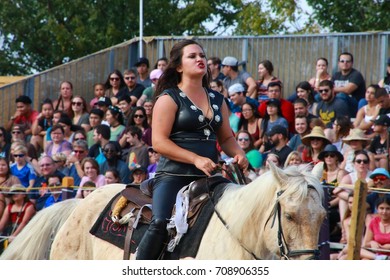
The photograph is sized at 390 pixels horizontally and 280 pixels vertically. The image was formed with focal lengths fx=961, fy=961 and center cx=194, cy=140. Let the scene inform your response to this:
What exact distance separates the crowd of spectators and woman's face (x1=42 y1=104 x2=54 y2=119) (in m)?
0.02

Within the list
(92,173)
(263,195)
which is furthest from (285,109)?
(263,195)

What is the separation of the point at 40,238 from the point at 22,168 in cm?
651

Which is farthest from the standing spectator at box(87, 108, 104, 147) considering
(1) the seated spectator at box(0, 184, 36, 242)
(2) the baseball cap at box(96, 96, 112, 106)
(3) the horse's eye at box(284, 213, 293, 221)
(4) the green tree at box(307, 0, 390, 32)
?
(3) the horse's eye at box(284, 213, 293, 221)

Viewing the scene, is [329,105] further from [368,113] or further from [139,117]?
[139,117]

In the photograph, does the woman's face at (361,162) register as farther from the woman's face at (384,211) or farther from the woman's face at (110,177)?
the woman's face at (110,177)

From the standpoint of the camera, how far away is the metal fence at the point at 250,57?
1677 centimetres

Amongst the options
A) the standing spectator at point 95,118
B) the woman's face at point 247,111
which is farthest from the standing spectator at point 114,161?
the standing spectator at point 95,118

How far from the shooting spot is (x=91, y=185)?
13.1 metres

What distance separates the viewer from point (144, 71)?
17547 mm

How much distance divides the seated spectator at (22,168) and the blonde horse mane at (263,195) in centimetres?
827

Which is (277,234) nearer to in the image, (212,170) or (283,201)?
(283,201)

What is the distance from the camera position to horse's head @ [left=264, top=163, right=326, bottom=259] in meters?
6.50
